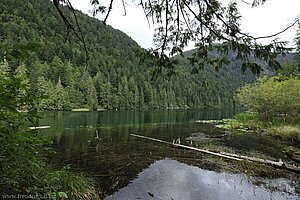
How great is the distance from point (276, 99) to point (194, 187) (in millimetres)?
20521

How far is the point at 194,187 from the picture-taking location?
31.1 feet

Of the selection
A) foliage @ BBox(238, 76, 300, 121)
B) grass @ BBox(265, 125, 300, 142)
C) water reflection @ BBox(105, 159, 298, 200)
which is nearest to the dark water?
water reflection @ BBox(105, 159, 298, 200)

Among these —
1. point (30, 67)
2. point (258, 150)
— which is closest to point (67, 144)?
point (258, 150)

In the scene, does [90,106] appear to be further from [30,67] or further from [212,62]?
[212,62]

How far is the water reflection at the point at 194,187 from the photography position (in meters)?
8.52

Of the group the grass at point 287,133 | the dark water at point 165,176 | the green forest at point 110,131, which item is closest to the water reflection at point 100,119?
the green forest at point 110,131

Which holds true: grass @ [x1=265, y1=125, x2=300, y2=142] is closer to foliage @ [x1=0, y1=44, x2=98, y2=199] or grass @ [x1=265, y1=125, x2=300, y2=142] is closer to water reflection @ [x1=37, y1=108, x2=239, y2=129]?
water reflection @ [x1=37, y1=108, x2=239, y2=129]

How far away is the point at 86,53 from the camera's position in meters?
3.52

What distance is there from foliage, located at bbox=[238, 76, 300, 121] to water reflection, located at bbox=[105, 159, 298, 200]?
1761 cm

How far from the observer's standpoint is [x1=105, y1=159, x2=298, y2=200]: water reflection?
852cm

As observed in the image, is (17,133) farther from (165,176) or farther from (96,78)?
(96,78)

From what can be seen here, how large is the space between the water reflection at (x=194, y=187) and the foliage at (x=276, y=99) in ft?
57.8

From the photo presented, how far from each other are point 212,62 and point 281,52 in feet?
4.42

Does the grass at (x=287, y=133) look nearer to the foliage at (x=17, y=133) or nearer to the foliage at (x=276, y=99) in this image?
the foliage at (x=276, y=99)
